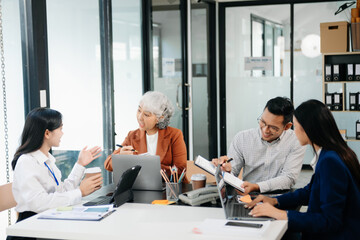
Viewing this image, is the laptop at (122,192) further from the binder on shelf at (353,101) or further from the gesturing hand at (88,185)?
the binder on shelf at (353,101)

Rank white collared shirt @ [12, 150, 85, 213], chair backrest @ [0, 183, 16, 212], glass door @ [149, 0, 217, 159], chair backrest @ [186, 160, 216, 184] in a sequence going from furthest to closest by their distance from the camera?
glass door @ [149, 0, 217, 159] < chair backrest @ [186, 160, 216, 184] < chair backrest @ [0, 183, 16, 212] < white collared shirt @ [12, 150, 85, 213]

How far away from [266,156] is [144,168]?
84 cm

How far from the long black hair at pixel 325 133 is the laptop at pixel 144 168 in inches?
35.0

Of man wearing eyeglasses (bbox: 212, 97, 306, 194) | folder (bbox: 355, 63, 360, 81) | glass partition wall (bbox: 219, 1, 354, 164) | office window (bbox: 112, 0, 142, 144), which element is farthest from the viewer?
glass partition wall (bbox: 219, 1, 354, 164)

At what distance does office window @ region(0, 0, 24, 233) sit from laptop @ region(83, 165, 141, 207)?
1091 millimetres

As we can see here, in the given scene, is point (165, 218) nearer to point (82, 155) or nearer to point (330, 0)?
point (82, 155)

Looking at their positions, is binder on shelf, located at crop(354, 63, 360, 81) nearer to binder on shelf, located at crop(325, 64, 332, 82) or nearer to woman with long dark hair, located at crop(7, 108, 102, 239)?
binder on shelf, located at crop(325, 64, 332, 82)

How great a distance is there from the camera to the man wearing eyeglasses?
291 centimetres

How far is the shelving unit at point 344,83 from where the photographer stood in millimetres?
6027

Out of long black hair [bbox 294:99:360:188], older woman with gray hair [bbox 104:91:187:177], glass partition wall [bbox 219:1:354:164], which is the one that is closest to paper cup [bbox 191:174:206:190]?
older woman with gray hair [bbox 104:91:187:177]

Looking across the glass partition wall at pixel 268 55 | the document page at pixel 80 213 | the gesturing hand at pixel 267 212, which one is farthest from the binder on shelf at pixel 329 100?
the document page at pixel 80 213

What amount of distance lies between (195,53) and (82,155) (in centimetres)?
381

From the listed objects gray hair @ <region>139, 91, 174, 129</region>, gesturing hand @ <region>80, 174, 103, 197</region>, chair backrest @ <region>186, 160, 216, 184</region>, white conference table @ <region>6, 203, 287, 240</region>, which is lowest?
chair backrest @ <region>186, 160, 216, 184</region>

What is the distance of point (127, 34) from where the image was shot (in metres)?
4.76
